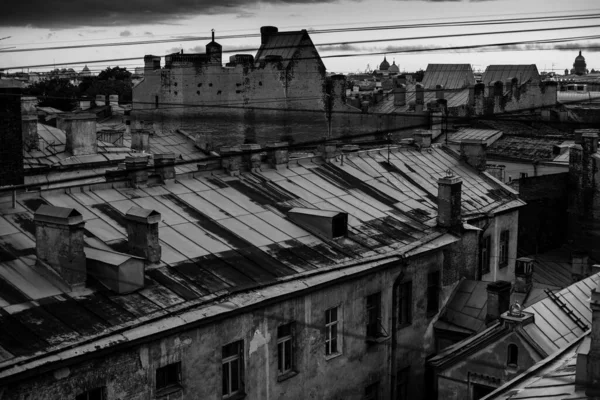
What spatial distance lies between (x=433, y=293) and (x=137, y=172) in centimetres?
890

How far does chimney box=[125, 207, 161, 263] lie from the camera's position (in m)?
18.2

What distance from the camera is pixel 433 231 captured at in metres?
25.6

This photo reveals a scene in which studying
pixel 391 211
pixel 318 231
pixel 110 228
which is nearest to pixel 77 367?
pixel 110 228

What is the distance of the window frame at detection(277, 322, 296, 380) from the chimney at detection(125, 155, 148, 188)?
5271mm

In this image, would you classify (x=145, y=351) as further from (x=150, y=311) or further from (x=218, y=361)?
(x=218, y=361)

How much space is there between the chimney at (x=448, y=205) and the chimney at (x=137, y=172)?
8.57 meters

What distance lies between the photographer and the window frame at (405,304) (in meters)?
23.4

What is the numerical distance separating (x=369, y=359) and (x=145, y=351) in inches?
292

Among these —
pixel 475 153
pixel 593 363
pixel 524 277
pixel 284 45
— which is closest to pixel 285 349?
pixel 593 363

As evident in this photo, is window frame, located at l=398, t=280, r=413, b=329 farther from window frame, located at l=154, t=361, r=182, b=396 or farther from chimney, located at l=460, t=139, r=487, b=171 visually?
chimney, located at l=460, t=139, r=487, b=171

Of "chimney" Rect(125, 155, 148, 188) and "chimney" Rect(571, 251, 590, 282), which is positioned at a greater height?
"chimney" Rect(125, 155, 148, 188)

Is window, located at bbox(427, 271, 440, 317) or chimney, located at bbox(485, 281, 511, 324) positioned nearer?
chimney, located at bbox(485, 281, 511, 324)

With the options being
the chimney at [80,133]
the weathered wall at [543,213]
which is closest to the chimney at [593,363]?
the chimney at [80,133]

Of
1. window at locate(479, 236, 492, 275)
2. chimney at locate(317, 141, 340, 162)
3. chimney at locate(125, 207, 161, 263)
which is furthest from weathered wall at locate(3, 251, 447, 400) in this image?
chimney at locate(317, 141, 340, 162)
